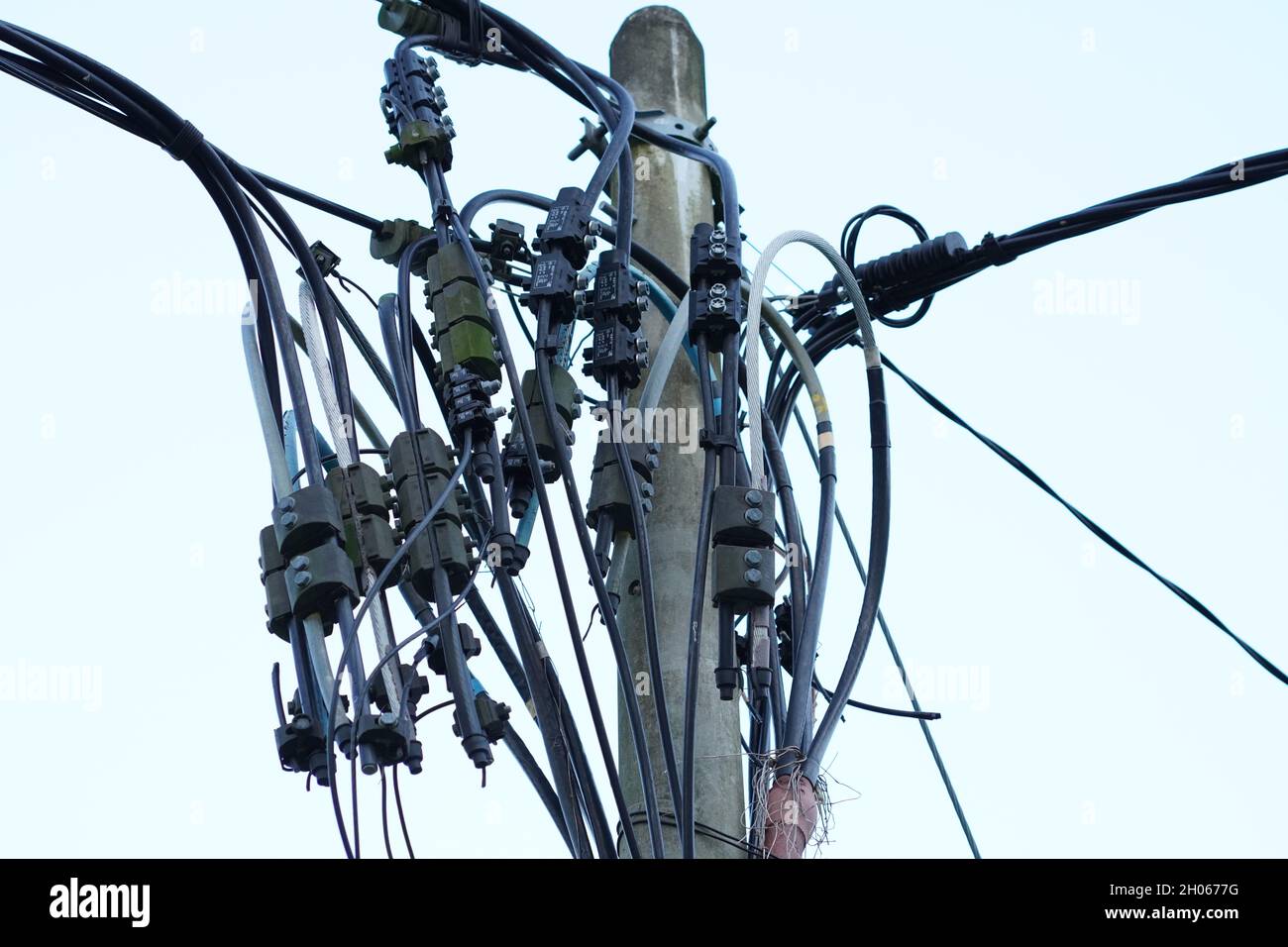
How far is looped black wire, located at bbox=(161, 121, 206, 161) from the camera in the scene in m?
4.84

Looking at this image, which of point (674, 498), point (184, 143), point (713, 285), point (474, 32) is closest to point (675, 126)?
point (474, 32)

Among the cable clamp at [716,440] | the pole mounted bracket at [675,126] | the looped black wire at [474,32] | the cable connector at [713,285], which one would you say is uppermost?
the looped black wire at [474,32]

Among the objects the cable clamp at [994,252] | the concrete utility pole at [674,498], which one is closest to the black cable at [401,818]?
the concrete utility pole at [674,498]

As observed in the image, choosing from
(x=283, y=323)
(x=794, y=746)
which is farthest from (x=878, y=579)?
(x=283, y=323)

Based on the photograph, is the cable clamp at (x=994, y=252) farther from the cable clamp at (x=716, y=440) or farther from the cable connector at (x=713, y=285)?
the cable clamp at (x=716, y=440)

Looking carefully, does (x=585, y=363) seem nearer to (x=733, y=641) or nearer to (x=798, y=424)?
(x=733, y=641)

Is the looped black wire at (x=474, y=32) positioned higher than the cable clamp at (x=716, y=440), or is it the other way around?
the looped black wire at (x=474, y=32)

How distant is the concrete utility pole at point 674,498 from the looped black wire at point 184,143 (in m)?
1.41

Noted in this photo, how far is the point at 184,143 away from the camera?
191 inches

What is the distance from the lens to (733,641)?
466 cm

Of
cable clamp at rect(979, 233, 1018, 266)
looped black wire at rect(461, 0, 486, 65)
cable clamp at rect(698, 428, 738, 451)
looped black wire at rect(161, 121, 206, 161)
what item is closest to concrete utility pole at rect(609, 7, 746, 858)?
cable clamp at rect(698, 428, 738, 451)

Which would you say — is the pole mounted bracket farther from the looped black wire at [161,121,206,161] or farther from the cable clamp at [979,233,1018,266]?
the looped black wire at [161,121,206,161]

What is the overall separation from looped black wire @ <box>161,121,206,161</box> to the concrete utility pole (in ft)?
4.61

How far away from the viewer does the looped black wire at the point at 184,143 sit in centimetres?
484
